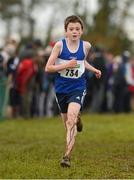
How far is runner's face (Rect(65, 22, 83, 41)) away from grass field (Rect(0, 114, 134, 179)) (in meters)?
1.84

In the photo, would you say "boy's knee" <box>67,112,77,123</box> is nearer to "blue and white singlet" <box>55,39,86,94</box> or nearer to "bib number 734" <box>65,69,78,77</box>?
"blue and white singlet" <box>55,39,86,94</box>

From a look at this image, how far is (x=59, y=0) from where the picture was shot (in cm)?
4938

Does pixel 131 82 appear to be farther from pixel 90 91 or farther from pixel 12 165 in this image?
pixel 12 165

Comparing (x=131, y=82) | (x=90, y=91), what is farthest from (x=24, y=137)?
(x=131, y=82)

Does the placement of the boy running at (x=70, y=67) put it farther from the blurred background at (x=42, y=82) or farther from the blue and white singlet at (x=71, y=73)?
the blurred background at (x=42, y=82)

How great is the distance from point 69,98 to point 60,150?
1.85 meters

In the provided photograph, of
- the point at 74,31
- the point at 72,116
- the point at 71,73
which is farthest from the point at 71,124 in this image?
the point at 74,31

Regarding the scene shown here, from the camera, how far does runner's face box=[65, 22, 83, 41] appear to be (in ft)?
32.9

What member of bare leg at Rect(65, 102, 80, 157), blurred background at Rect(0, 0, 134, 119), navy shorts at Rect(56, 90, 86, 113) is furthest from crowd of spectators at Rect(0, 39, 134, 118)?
bare leg at Rect(65, 102, 80, 157)

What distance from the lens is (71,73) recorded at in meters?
10.1

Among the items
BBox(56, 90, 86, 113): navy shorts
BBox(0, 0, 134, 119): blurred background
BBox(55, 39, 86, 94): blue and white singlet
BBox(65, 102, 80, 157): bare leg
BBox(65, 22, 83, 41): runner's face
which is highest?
BBox(65, 22, 83, 41): runner's face

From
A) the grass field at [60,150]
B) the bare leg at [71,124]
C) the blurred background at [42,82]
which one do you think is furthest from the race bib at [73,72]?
the blurred background at [42,82]

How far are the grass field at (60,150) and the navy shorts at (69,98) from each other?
82 centimetres

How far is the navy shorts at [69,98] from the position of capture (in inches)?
395
